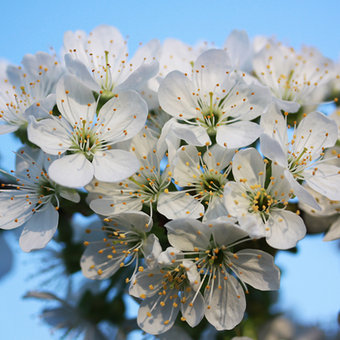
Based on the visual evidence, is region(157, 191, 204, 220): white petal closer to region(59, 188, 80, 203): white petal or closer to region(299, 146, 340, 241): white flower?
region(59, 188, 80, 203): white petal

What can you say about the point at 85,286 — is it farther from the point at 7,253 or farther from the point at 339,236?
the point at 339,236

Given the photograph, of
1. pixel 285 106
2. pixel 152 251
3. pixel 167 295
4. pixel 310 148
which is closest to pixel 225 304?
pixel 167 295

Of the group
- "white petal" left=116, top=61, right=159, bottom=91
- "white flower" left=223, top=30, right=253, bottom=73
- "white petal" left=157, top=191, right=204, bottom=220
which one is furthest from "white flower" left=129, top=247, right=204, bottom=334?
"white flower" left=223, top=30, right=253, bottom=73

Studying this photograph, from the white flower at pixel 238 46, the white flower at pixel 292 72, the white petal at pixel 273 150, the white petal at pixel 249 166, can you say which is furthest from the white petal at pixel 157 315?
the white flower at pixel 238 46

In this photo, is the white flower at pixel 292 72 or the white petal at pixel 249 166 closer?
the white petal at pixel 249 166

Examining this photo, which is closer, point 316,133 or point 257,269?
point 257,269

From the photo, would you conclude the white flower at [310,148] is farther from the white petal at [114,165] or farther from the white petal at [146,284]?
the white petal at [146,284]

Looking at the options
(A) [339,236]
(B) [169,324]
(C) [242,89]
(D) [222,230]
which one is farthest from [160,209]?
(A) [339,236]

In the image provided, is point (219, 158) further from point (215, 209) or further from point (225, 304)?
point (225, 304)
